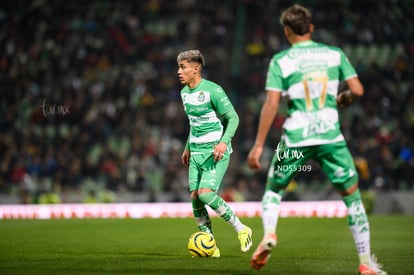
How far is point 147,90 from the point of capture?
29.3 m

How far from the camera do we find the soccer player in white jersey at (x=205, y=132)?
11211 mm

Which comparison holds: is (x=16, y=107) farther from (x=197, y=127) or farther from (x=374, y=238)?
(x=197, y=127)

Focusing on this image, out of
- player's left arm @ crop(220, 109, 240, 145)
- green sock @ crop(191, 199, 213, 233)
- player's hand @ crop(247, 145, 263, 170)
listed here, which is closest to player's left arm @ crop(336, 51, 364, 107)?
player's hand @ crop(247, 145, 263, 170)

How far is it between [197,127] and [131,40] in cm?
2026

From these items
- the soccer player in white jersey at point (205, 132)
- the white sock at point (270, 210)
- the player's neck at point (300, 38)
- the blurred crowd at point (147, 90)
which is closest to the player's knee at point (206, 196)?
the soccer player in white jersey at point (205, 132)

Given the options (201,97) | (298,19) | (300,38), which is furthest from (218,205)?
(298,19)

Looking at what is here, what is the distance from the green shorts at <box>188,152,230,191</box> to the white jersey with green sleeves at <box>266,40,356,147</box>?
120 inches

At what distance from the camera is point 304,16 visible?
27.0 ft

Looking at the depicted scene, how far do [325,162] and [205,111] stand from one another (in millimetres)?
3263

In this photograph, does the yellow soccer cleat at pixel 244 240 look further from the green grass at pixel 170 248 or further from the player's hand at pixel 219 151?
the player's hand at pixel 219 151

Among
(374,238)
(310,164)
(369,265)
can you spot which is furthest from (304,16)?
(310,164)

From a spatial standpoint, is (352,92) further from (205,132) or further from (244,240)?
(244,240)

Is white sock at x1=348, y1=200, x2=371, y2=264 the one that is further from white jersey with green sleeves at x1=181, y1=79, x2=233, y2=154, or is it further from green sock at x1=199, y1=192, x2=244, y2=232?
white jersey with green sleeves at x1=181, y1=79, x2=233, y2=154

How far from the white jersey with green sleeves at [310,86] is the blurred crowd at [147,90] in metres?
16.5
